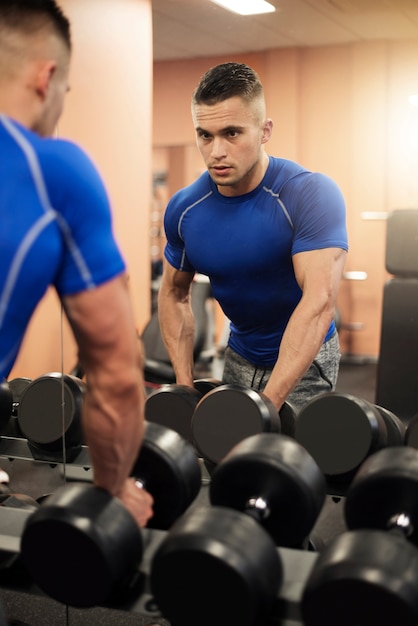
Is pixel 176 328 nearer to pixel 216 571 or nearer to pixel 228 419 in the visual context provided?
pixel 228 419

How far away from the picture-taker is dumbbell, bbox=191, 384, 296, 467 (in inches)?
60.3

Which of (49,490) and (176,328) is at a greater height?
(176,328)

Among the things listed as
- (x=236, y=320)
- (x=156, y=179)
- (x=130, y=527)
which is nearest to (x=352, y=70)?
(x=156, y=179)

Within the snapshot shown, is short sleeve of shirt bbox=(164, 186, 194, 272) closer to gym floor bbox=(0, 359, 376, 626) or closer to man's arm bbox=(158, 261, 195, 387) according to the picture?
man's arm bbox=(158, 261, 195, 387)

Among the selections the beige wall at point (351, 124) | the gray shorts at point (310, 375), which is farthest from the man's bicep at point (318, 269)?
the beige wall at point (351, 124)

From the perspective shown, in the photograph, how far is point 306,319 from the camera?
170cm

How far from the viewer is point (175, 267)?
197 cm

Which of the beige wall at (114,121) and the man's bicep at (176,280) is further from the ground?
the beige wall at (114,121)

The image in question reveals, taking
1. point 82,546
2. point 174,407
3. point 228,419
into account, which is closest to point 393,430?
point 228,419

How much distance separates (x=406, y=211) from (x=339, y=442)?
0.79 m

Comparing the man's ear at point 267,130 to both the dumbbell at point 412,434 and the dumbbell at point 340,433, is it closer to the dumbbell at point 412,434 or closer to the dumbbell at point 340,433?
the dumbbell at point 340,433

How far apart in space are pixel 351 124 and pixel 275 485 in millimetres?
1414

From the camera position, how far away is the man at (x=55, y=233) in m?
0.90

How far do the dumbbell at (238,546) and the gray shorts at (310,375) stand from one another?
70 cm
